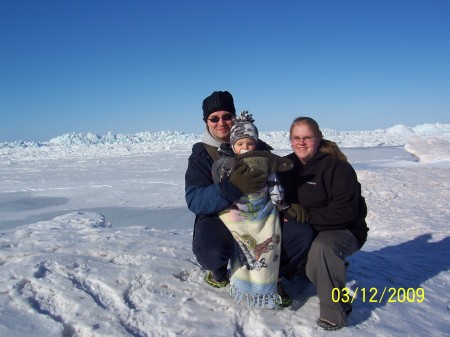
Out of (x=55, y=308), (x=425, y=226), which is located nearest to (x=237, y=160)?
(x=55, y=308)

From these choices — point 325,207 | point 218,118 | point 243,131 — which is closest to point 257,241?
point 325,207

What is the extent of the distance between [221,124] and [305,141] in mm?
616

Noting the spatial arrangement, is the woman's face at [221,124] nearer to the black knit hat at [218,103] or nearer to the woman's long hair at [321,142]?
the black knit hat at [218,103]

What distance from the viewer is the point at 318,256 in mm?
2066

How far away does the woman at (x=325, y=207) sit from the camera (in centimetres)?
203

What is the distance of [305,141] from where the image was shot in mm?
2420

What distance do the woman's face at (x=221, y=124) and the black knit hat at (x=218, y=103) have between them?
0.11 feet

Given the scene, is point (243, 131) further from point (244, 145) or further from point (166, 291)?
point (166, 291)

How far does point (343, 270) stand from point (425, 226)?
372cm

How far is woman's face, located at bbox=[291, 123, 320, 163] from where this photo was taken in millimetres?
2412

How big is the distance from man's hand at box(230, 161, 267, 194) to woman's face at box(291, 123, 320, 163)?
518 millimetres

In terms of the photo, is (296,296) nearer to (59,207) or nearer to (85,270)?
(85,270)

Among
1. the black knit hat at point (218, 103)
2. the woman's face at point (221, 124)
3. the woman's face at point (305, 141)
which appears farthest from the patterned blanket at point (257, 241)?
the black knit hat at point (218, 103)
